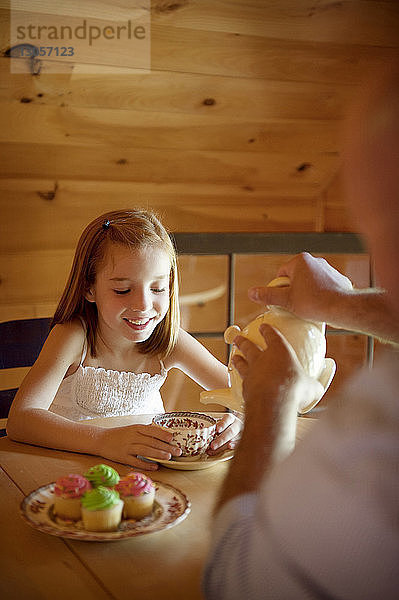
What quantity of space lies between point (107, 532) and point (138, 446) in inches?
12.4

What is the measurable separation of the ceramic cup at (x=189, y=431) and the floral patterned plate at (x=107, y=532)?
0.16 m

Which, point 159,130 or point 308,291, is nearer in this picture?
point 308,291

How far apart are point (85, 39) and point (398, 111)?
2.36m

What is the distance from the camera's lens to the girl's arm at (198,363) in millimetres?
1942

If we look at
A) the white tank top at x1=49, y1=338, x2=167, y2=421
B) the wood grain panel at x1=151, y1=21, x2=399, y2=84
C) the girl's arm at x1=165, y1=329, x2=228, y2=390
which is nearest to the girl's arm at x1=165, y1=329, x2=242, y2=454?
the girl's arm at x1=165, y1=329, x2=228, y2=390

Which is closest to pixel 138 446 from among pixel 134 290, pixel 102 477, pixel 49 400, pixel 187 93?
pixel 102 477

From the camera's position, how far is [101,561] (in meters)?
1.00

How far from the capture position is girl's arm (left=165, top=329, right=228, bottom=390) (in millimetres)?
1942

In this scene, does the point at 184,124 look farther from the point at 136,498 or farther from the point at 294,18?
the point at 136,498

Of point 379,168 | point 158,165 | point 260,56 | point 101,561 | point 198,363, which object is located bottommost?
point 101,561

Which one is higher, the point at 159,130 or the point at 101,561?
the point at 159,130

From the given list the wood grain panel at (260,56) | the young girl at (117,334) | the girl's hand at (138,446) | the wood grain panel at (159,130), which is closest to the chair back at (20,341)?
the young girl at (117,334)

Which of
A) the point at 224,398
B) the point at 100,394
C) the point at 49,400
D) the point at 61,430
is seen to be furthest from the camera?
the point at 100,394

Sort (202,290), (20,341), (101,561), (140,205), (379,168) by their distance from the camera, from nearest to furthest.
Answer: (379,168), (101,561), (20,341), (140,205), (202,290)
